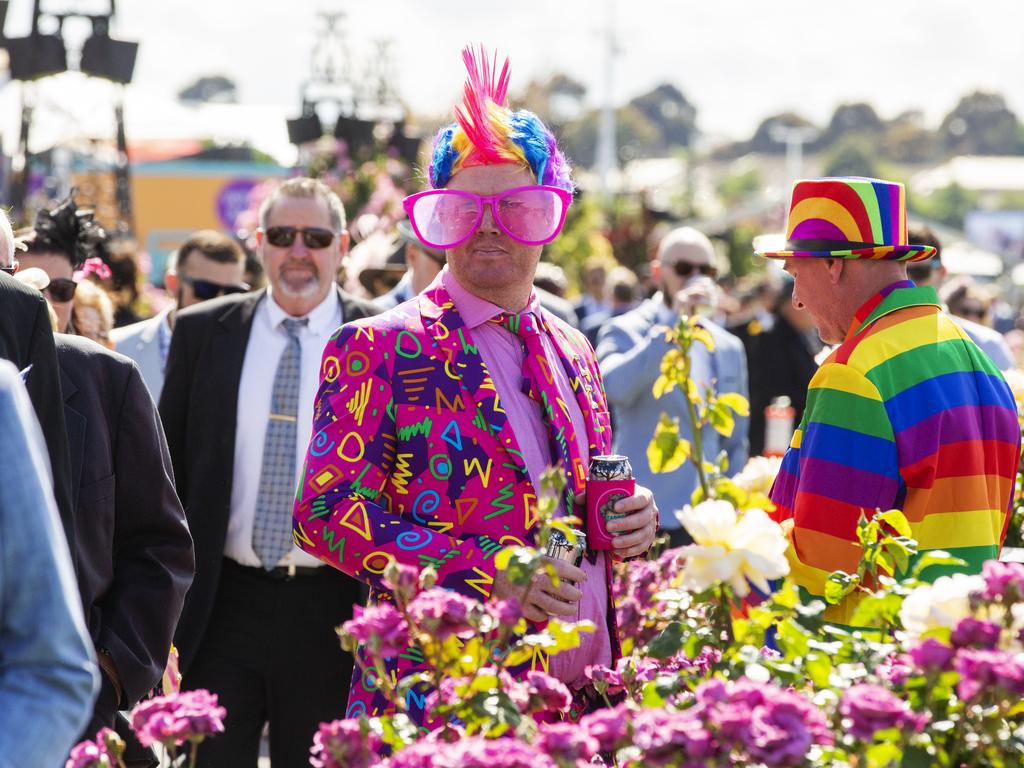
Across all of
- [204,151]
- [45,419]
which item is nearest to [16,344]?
[45,419]

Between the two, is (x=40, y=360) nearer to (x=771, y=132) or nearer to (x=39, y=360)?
(x=39, y=360)

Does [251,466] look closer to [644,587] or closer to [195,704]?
[644,587]

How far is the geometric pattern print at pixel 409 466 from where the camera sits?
2895 mm

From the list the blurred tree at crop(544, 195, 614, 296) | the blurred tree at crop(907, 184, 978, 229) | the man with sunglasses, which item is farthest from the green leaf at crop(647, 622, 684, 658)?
the blurred tree at crop(907, 184, 978, 229)

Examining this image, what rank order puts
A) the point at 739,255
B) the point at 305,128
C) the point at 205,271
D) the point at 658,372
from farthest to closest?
the point at 739,255 → the point at 305,128 → the point at 205,271 → the point at 658,372

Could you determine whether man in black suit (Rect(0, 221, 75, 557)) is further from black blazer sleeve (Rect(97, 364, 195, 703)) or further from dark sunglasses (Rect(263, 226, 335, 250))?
dark sunglasses (Rect(263, 226, 335, 250))

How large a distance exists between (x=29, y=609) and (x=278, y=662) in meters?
2.70

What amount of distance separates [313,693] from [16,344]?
6.86ft

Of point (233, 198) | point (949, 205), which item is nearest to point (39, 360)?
point (233, 198)

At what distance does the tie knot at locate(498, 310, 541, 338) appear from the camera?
321 centimetres

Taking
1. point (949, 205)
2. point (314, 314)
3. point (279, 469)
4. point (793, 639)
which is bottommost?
point (279, 469)

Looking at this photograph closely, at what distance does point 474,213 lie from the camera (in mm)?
3146

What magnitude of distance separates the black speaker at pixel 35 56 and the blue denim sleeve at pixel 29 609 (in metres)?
11.2

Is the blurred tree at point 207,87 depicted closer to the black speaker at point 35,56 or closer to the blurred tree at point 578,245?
the blurred tree at point 578,245
